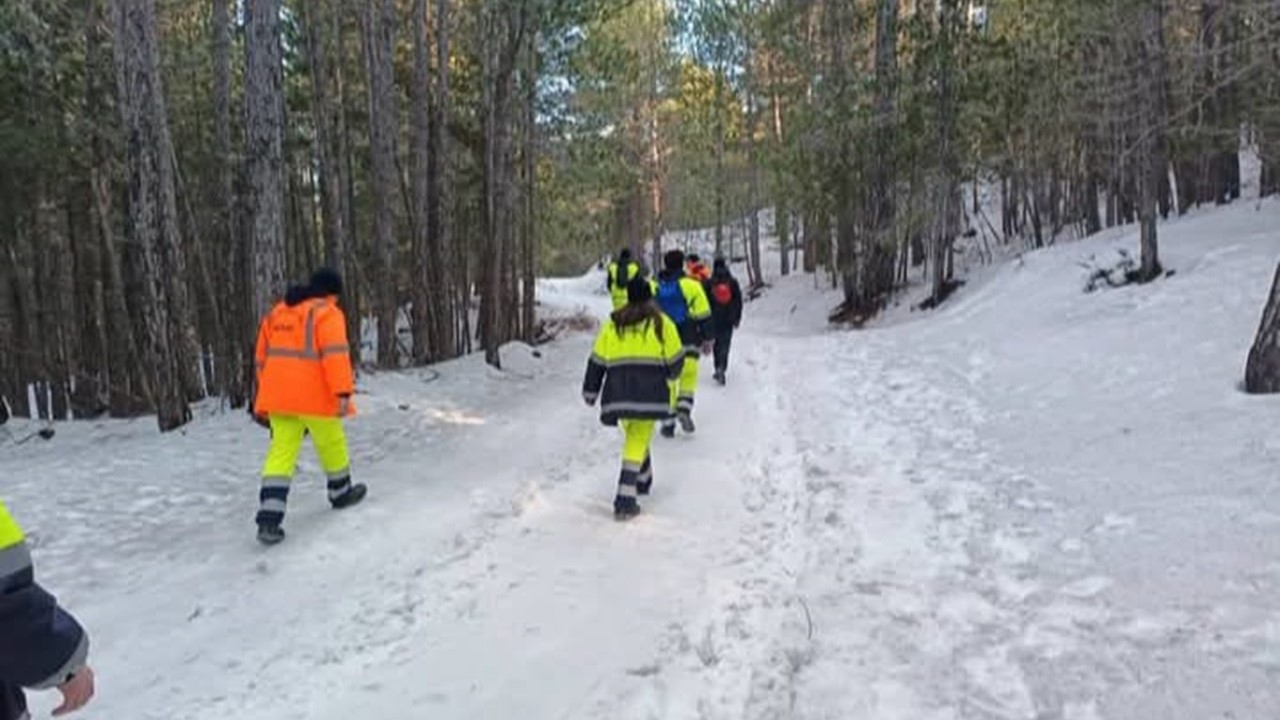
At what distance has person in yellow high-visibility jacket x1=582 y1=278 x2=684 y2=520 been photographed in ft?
22.3

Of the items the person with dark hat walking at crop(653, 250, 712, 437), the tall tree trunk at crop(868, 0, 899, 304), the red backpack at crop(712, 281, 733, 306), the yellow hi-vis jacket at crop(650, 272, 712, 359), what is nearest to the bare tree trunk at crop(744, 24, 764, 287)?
the tall tree trunk at crop(868, 0, 899, 304)

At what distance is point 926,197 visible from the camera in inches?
832

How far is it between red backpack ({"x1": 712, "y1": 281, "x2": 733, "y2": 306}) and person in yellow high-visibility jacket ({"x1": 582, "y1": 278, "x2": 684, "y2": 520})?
241 inches

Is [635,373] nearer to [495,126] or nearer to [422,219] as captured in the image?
[495,126]

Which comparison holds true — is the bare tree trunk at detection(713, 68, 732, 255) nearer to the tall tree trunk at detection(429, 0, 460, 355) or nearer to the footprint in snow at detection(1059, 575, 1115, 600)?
the tall tree trunk at detection(429, 0, 460, 355)

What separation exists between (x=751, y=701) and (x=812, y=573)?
5.02 feet

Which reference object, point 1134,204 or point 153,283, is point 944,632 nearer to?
point 153,283

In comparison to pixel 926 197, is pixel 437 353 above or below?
below

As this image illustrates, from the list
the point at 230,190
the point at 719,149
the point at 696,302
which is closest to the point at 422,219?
the point at 230,190

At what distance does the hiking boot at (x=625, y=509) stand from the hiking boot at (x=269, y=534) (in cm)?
227

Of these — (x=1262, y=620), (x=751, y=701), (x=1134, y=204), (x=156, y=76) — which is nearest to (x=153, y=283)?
(x=156, y=76)

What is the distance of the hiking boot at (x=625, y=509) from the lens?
6582mm

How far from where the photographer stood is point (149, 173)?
1084 centimetres

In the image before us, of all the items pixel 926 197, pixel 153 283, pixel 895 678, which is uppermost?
pixel 926 197
